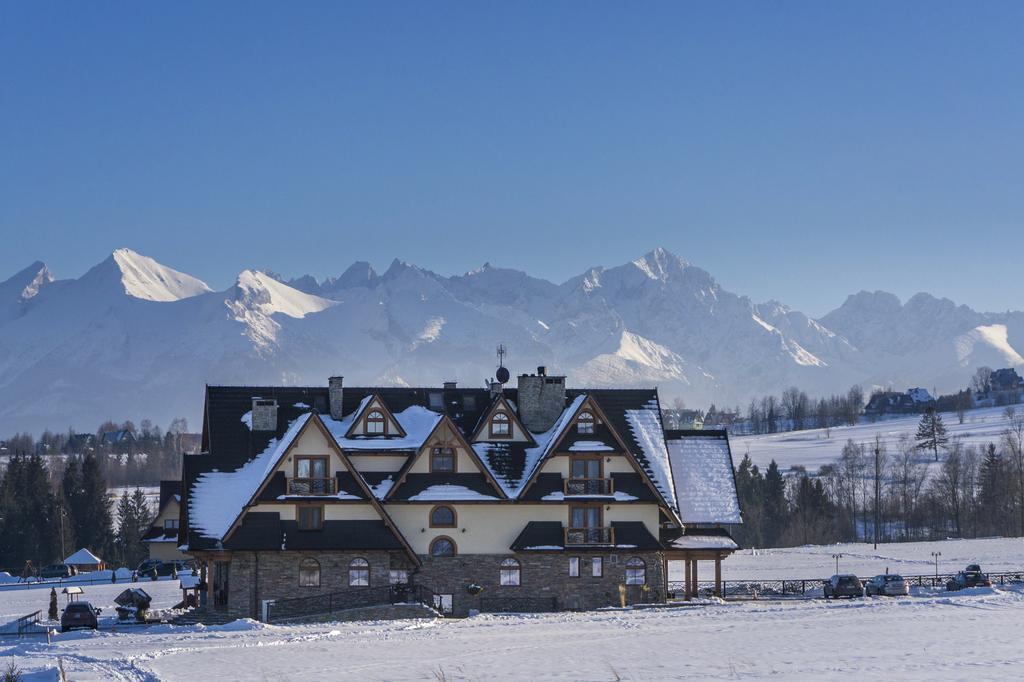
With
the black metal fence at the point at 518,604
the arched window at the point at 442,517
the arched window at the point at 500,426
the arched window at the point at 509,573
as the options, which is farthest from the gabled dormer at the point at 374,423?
the black metal fence at the point at 518,604

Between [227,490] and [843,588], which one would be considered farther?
[843,588]

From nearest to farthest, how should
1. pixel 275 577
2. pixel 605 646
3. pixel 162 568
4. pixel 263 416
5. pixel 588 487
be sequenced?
pixel 605 646 → pixel 275 577 → pixel 588 487 → pixel 263 416 → pixel 162 568

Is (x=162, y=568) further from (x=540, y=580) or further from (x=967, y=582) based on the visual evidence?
(x=967, y=582)

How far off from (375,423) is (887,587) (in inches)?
931

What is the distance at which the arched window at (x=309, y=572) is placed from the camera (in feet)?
204

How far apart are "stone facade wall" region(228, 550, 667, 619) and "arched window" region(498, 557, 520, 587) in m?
0.16

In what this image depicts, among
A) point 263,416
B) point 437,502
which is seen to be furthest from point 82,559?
point 437,502

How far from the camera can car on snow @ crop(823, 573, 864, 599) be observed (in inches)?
2594

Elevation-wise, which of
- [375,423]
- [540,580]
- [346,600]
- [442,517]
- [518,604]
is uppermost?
[375,423]

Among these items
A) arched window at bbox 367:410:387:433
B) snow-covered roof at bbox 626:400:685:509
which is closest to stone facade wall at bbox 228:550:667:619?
snow-covered roof at bbox 626:400:685:509

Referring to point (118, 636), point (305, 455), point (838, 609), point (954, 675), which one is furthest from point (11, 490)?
point (954, 675)

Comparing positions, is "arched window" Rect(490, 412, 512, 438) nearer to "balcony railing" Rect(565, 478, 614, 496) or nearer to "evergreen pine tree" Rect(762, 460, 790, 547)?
"balcony railing" Rect(565, 478, 614, 496)

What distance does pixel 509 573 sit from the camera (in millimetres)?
65188

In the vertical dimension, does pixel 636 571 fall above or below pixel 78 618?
above
